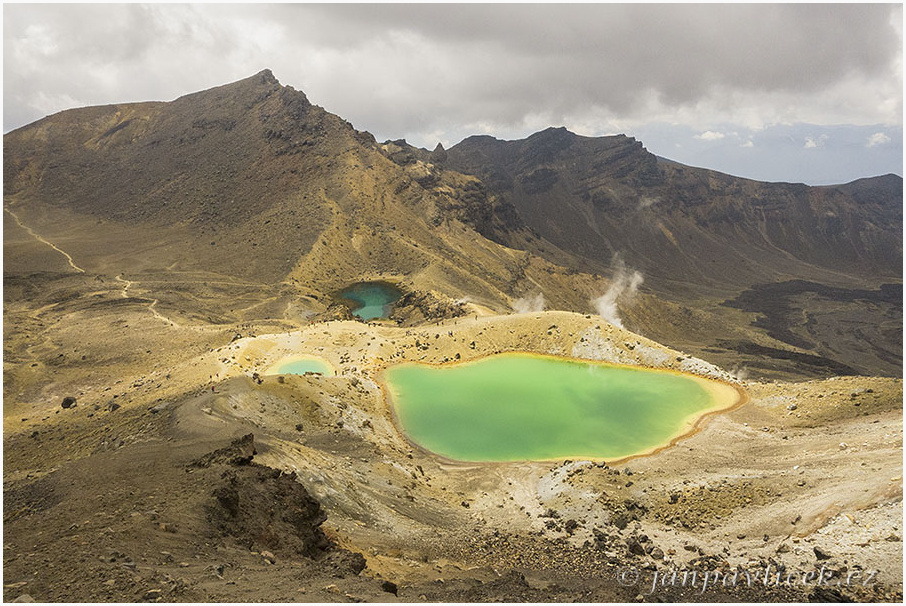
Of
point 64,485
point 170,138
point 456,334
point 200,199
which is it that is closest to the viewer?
point 64,485

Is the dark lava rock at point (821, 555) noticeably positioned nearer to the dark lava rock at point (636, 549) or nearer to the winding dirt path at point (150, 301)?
the dark lava rock at point (636, 549)

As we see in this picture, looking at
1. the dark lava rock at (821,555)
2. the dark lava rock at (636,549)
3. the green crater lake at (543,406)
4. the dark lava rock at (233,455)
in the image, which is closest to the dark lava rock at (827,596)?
the dark lava rock at (821,555)

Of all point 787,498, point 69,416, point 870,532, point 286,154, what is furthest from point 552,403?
point 286,154

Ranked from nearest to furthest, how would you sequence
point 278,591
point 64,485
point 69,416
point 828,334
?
point 278,591
point 64,485
point 69,416
point 828,334

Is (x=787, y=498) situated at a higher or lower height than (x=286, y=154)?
lower

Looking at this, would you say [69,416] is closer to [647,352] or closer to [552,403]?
[552,403]

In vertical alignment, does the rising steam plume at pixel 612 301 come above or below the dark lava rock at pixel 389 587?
above
